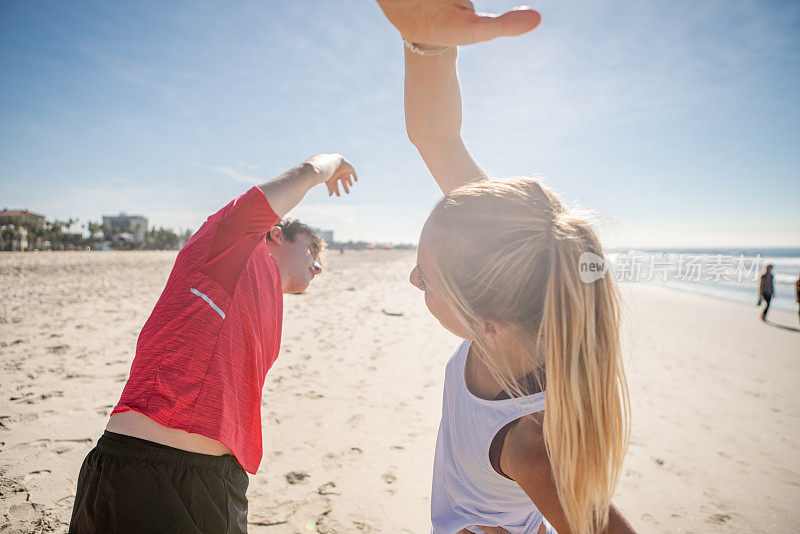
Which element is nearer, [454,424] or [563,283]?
[563,283]

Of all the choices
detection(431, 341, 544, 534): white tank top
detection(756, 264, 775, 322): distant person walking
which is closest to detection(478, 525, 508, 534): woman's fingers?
detection(431, 341, 544, 534): white tank top

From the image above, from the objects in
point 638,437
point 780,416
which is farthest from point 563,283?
point 780,416

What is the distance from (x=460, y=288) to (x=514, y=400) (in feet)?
1.09

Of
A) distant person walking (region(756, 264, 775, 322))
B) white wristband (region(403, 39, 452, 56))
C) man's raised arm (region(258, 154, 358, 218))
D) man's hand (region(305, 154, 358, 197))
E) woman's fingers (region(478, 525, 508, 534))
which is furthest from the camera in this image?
distant person walking (region(756, 264, 775, 322))

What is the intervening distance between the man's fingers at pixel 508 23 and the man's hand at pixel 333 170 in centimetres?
115

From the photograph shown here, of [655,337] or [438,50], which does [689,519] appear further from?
[655,337]

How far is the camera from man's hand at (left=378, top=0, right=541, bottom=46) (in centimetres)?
66

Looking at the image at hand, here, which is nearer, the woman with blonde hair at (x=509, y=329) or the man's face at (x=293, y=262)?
the woman with blonde hair at (x=509, y=329)

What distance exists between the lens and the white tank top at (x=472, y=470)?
39.1 inches

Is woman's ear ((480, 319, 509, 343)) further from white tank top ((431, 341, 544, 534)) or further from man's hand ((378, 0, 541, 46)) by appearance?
man's hand ((378, 0, 541, 46))

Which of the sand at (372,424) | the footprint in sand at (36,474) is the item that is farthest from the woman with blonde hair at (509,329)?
the footprint in sand at (36,474)

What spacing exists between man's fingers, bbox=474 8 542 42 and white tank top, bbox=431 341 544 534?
0.84 metres

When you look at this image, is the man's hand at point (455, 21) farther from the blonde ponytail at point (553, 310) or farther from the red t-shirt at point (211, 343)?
the red t-shirt at point (211, 343)

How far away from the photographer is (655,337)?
30.9 feet
